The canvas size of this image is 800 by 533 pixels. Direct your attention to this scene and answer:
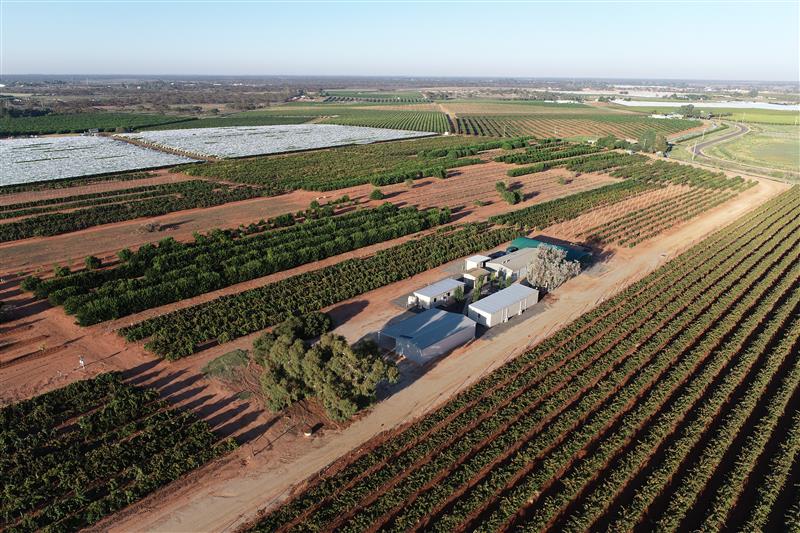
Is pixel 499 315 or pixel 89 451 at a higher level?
pixel 499 315

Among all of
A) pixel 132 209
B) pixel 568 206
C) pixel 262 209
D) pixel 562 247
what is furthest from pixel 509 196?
pixel 132 209

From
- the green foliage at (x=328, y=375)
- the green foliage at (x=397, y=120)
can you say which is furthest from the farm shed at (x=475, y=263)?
the green foliage at (x=397, y=120)

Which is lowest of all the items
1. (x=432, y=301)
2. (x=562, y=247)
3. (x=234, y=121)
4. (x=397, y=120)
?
(x=432, y=301)

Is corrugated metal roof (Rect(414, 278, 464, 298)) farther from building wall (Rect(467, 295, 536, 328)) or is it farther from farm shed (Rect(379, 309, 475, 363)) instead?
building wall (Rect(467, 295, 536, 328))

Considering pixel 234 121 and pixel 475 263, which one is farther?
pixel 234 121

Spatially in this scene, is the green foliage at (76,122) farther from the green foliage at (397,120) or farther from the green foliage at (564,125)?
the green foliage at (564,125)

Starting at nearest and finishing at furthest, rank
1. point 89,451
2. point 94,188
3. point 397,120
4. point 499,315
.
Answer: point 89,451 < point 499,315 < point 94,188 < point 397,120

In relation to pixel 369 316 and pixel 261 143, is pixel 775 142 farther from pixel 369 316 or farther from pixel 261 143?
pixel 369 316

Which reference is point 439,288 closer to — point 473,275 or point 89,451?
point 473,275

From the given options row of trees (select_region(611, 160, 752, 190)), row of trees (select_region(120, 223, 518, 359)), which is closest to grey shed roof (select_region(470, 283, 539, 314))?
row of trees (select_region(120, 223, 518, 359))
